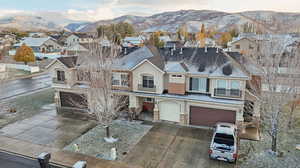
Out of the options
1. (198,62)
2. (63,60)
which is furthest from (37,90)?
(198,62)

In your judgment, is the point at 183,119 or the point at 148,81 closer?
the point at 183,119

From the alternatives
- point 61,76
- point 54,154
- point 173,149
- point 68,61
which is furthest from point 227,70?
point 61,76

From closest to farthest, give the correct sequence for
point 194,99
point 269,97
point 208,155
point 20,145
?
point 269,97
point 208,155
point 20,145
point 194,99

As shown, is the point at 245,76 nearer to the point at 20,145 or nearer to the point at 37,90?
the point at 20,145

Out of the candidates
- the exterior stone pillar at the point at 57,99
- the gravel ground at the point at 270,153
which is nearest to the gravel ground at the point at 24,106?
the exterior stone pillar at the point at 57,99

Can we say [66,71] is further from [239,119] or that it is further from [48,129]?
[239,119]
